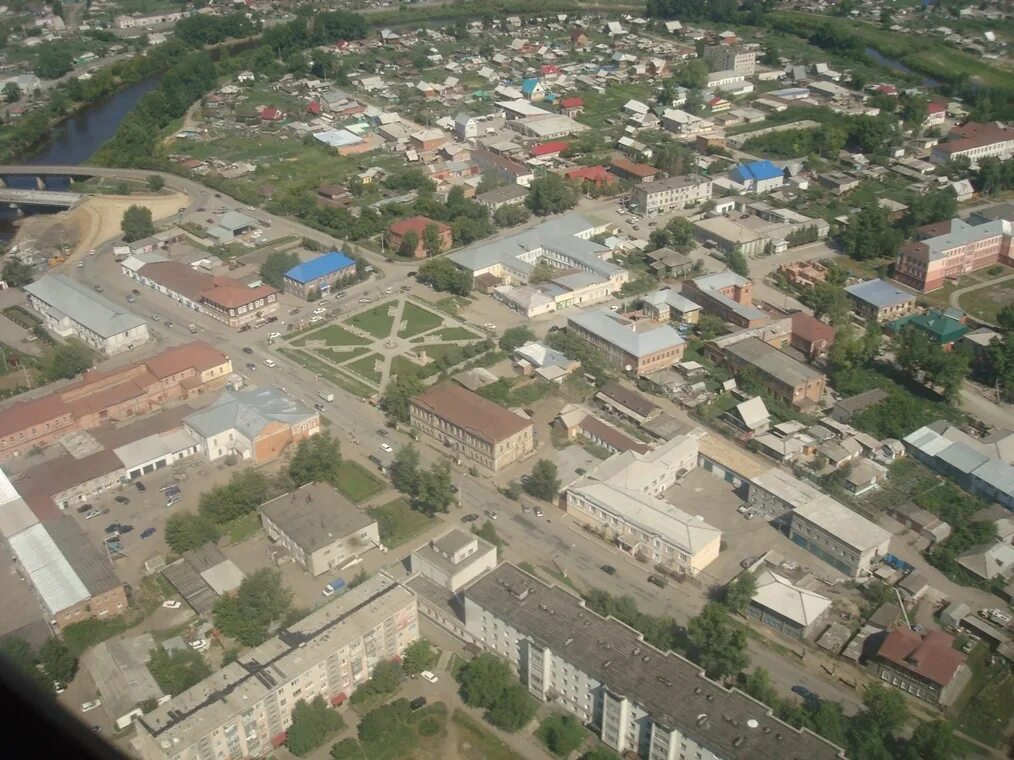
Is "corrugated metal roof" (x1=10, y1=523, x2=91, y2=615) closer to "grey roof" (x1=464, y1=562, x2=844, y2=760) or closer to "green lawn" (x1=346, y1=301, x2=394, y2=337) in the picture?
"grey roof" (x1=464, y1=562, x2=844, y2=760)

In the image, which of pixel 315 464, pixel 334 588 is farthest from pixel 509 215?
pixel 334 588

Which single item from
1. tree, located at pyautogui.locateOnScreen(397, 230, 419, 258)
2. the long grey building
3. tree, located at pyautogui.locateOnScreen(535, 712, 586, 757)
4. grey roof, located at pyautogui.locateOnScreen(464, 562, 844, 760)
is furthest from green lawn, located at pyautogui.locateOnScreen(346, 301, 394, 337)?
tree, located at pyautogui.locateOnScreen(535, 712, 586, 757)

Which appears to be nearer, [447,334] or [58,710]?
[58,710]

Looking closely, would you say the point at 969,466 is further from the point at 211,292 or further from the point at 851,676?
the point at 211,292

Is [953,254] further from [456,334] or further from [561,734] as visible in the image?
[561,734]

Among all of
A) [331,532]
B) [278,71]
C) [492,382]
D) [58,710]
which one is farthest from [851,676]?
[278,71]

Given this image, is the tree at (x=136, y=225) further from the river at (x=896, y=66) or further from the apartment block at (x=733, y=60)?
the river at (x=896, y=66)
